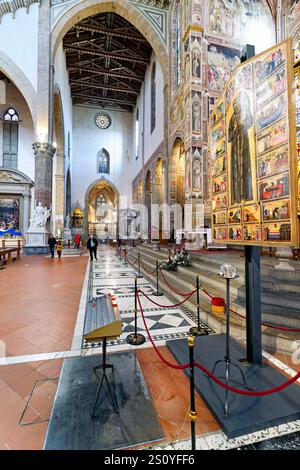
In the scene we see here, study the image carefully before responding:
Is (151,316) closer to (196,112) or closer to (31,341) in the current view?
(31,341)

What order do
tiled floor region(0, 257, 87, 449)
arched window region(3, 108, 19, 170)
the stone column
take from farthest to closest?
1. arched window region(3, 108, 19, 170)
2. the stone column
3. tiled floor region(0, 257, 87, 449)

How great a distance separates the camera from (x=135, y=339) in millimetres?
2920

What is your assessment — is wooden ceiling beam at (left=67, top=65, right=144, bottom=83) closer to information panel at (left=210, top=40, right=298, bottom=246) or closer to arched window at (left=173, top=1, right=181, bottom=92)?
arched window at (left=173, top=1, right=181, bottom=92)

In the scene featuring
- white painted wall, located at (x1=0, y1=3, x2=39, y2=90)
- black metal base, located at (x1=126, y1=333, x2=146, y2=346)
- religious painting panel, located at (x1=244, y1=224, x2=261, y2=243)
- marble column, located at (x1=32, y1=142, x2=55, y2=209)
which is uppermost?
white painted wall, located at (x1=0, y1=3, x2=39, y2=90)

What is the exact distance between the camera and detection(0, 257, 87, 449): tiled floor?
158cm

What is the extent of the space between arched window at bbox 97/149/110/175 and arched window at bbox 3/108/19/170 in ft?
31.2

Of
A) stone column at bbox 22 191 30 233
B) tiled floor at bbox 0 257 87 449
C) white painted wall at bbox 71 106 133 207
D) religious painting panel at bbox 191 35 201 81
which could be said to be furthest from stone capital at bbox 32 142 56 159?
white painted wall at bbox 71 106 133 207

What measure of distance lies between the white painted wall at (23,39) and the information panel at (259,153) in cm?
1448

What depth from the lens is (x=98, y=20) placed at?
15094mm

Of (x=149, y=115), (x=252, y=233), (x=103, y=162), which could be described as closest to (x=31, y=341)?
(x=252, y=233)

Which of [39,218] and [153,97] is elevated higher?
[153,97]

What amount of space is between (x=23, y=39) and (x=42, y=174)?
7.63 m

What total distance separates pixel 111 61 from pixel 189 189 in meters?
16.9

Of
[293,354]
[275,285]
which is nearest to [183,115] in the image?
[275,285]
